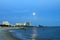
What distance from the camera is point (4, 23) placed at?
152250 mm

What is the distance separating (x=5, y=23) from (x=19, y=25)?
51.7 feet

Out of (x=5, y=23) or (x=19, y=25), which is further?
(x=19, y=25)

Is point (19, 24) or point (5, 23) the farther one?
point (19, 24)

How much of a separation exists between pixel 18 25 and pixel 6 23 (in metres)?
14.6

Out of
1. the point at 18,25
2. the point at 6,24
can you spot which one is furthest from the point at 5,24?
the point at 18,25

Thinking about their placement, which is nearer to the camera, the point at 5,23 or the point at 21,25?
the point at 5,23

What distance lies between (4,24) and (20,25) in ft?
49.8

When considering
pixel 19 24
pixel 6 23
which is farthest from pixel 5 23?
pixel 19 24

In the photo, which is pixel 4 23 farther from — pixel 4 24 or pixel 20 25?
pixel 20 25

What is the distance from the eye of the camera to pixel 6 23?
151 metres

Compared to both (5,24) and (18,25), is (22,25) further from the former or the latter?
(5,24)

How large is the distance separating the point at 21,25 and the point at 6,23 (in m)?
16.5

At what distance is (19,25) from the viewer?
162 metres

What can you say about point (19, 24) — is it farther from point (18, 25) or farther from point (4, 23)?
point (4, 23)
